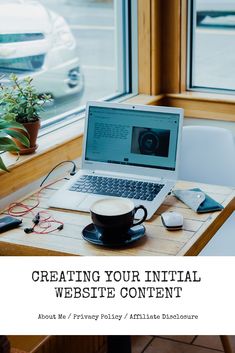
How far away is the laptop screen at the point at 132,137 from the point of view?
2.14 m

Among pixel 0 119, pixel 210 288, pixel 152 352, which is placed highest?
pixel 0 119

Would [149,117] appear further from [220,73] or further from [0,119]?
[220,73]

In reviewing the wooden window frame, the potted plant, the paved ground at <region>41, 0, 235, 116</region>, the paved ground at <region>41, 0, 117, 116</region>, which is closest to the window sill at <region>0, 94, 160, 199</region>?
the potted plant

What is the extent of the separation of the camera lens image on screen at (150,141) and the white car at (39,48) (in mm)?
615

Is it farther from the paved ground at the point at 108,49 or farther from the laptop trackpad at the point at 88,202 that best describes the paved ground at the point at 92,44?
the laptop trackpad at the point at 88,202

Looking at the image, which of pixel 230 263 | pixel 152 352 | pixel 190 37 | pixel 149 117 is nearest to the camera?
pixel 230 263

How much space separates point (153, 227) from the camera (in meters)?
1.94

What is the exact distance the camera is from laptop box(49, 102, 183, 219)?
6.95 ft

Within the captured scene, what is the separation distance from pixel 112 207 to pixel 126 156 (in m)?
0.35

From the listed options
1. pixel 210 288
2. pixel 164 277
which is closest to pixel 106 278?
pixel 164 277

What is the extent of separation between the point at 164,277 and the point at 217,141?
0.98 meters

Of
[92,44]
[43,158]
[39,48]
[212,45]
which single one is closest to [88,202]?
[43,158]

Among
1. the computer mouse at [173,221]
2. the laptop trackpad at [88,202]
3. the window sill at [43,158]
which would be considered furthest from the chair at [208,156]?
the computer mouse at [173,221]

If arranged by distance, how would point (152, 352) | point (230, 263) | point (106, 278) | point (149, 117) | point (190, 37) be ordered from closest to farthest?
1. point (106, 278)
2. point (230, 263)
3. point (149, 117)
4. point (152, 352)
5. point (190, 37)
